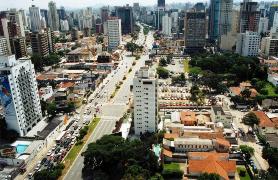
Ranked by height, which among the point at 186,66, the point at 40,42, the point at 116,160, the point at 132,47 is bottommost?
the point at 116,160

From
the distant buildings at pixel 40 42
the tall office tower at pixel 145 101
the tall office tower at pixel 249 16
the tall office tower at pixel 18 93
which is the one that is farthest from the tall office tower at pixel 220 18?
the tall office tower at pixel 18 93

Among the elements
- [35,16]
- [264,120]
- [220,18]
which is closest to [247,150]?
[264,120]

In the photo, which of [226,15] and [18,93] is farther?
[226,15]

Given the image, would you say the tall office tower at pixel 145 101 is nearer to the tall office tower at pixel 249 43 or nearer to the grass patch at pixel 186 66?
the grass patch at pixel 186 66

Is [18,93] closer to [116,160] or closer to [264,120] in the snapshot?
[116,160]

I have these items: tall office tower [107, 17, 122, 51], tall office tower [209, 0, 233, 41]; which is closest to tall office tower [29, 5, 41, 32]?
tall office tower [107, 17, 122, 51]

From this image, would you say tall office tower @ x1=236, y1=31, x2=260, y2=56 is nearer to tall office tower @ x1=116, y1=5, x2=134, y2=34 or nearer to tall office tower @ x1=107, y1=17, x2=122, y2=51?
tall office tower @ x1=107, y1=17, x2=122, y2=51
